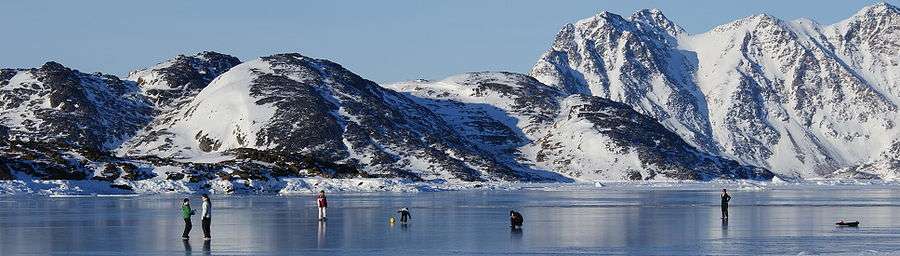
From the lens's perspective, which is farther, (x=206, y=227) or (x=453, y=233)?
(x=453, y=233)

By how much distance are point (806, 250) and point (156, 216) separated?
42.1 m

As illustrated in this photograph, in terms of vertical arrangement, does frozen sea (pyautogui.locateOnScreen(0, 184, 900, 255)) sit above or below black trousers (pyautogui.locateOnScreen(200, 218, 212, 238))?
below

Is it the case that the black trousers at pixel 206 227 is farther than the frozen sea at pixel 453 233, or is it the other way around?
the black trousers at pixel 206 227

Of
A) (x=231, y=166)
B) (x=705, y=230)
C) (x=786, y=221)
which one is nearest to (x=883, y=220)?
(x=786, y=221)

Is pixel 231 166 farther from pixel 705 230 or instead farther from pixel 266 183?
pixel 705 230

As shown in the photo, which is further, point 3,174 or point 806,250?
point 3,174

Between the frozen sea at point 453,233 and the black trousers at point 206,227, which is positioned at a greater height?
the black trousers at point 206,227

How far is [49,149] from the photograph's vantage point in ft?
600

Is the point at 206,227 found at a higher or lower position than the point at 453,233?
higher

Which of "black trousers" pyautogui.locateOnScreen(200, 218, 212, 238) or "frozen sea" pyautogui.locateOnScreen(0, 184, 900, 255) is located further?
"black trousers" pyautogui.locateOnScreen(200, 218, 212, 238)

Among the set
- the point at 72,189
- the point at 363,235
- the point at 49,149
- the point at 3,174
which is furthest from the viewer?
the point at 49,149

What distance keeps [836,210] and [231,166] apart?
117 m

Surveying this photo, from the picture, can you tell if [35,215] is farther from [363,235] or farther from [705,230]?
[705,230]

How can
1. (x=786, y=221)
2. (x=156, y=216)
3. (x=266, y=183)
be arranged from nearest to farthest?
(x=786, y=221)
(x=156, y=216)
(x=266, y=183)
